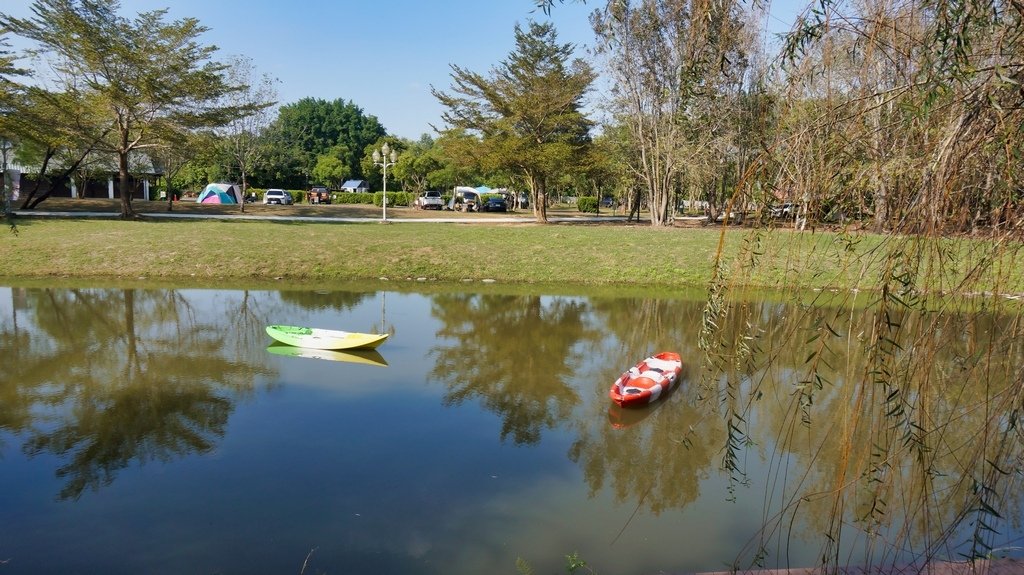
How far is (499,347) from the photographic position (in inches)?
414

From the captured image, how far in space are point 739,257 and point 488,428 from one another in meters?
4.33

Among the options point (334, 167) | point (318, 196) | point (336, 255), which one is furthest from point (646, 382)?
point (334, 167)

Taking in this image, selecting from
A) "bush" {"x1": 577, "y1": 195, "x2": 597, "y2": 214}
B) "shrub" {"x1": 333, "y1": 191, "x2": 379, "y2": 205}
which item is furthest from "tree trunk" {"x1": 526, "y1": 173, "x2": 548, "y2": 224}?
"shrub" {"x1": 333, "y1": 191, "x2": 379, "y2": 205}

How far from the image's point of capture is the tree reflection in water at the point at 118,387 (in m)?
6.08

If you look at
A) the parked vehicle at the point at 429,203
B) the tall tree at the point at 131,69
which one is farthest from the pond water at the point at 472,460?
the parked vehicle at the point at 429,203

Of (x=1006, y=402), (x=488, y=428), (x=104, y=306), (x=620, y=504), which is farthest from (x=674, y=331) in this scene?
(x=104, y=306)

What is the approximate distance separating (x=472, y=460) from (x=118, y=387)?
4.75 metres

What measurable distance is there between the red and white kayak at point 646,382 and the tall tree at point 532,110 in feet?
68.9

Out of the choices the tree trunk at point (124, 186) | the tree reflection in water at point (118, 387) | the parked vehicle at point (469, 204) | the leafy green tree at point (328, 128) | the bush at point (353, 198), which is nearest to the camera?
the tree reflection in water at point (118, 387)

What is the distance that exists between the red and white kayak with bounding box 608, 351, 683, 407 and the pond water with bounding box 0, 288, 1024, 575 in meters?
0.15

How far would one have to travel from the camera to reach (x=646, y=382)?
25.5 ft

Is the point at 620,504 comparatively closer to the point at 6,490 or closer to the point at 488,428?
the point at 488,428

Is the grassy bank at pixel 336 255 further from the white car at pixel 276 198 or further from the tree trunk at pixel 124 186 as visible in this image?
the white car at pixel 276 198

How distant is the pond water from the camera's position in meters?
4.15
